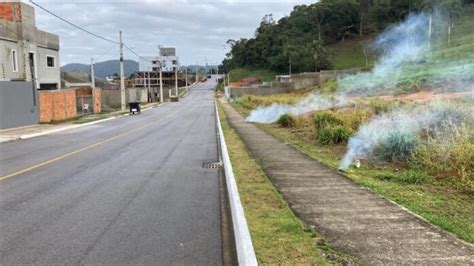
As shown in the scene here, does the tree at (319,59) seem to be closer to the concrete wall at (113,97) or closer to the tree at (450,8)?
the tree at (450,8)

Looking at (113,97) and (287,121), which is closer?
(287,121)

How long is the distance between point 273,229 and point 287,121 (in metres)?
18.0

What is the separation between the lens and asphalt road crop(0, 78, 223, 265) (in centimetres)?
581

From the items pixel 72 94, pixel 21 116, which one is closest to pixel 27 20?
pixel 72 94

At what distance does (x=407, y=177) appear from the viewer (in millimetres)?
9617

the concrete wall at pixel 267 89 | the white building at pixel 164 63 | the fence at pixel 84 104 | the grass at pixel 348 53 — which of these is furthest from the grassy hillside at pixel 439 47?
the white building at pixel 164 63

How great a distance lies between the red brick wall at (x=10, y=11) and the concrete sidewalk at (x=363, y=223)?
35.1m

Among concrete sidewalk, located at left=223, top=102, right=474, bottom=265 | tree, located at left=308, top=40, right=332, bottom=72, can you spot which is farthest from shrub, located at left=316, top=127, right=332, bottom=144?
tree, located at left=308, top=40, right=332, bottom=72

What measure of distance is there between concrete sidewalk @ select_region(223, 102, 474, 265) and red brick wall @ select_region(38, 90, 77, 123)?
25.5m

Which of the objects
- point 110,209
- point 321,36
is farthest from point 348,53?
point 110,209

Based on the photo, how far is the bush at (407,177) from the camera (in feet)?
31.1

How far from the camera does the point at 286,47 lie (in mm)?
107250

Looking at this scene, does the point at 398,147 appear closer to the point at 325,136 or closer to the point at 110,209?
the point at 325,136

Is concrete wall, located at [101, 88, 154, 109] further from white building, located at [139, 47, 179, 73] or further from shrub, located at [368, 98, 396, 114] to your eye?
white building, located at [139, 47, 179, 73]
